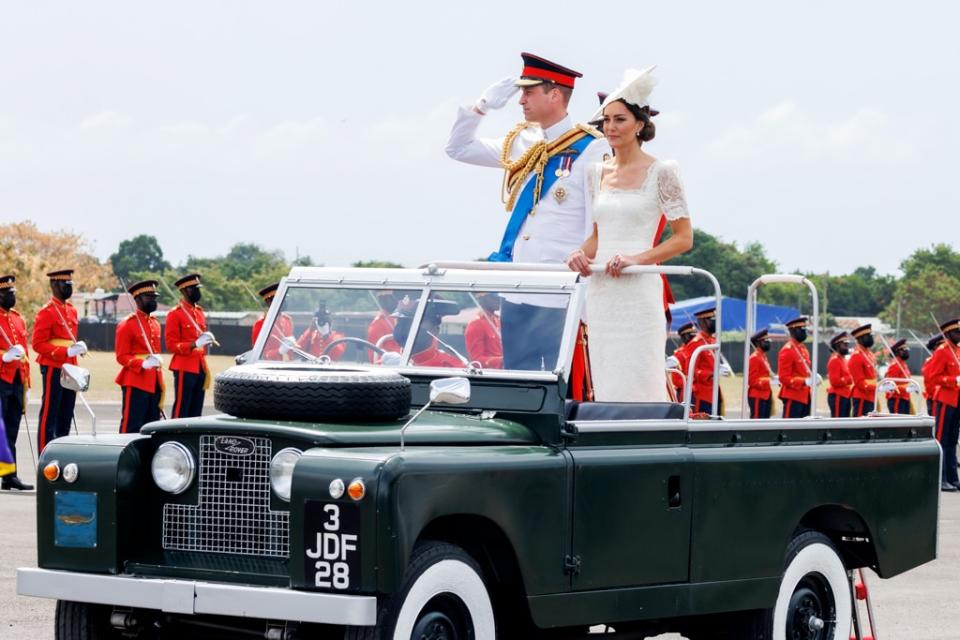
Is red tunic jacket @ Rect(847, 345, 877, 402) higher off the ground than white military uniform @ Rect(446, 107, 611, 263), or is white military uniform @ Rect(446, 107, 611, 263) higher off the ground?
white military uniform @ Rect(446, 107, 611, 263)

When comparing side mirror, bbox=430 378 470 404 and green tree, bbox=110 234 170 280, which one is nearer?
side mirror, bbox=430 378 470 404

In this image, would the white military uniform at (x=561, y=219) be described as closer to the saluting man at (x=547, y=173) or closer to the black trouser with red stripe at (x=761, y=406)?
the saluting man at (x=547, y=173)

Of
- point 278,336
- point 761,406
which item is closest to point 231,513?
point 278,336

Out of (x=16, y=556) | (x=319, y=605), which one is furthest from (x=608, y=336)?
(x=16, y=556)

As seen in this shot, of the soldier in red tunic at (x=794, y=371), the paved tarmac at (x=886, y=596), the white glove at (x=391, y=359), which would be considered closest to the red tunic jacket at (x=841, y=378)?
the soldier in red tunic at (x=794, y=371)

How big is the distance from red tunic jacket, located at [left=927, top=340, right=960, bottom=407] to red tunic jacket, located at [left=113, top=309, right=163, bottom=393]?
9.76 meters

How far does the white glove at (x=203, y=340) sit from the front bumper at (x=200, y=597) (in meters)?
13.3

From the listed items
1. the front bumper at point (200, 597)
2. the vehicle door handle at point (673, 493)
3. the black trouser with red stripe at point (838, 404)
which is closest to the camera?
the front bumper at point (200, 597)

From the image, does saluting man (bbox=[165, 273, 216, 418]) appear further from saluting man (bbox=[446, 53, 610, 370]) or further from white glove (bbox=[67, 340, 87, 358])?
saluting man (bbox=[446, 53, 610, 370])

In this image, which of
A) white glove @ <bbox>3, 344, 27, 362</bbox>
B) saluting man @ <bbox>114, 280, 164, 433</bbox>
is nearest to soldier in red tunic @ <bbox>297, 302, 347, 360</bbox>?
white glove @ <bbox>3, 344, 27, 362</bbox>

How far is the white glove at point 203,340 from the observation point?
19.8 meters

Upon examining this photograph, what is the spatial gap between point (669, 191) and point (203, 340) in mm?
12169

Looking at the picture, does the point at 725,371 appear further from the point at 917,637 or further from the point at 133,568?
the point at 133,568

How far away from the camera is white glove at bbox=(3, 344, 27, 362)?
17.3m
